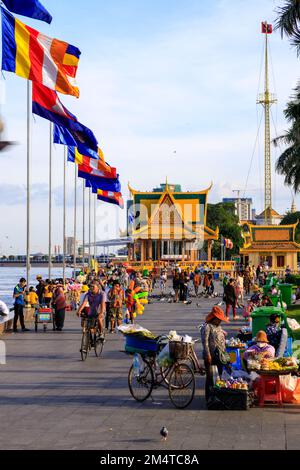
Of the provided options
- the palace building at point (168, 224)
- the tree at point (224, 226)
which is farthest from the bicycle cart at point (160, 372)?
the tree at point (224, 226)

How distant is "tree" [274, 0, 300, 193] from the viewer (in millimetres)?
30375

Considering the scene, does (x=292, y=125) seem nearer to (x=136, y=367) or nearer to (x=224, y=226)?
(x=136, y=367)

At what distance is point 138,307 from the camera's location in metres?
31.8

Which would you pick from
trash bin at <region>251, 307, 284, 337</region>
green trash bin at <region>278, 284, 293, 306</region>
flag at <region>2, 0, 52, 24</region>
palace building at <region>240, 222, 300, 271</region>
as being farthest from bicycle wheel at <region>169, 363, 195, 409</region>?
palace building at <region>240, 222, 300, 271</region>

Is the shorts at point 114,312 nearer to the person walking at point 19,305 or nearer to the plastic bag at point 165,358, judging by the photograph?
the person walking at point 19,305

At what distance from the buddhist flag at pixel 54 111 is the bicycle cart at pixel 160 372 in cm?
1016

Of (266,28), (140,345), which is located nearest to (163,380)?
(140,345)

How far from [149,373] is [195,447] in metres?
3.28

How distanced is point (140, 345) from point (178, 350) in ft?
2.22

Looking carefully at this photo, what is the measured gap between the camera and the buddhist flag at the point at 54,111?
21.3m

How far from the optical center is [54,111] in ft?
71.6

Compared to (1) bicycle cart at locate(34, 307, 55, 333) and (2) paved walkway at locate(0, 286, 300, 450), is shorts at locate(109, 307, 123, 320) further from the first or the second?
(2) paved walkway at locate(0, 286, 300, 450)

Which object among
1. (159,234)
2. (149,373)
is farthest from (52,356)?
(159,234)
